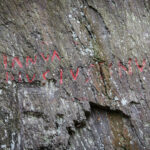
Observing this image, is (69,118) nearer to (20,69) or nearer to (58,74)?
(58,74)

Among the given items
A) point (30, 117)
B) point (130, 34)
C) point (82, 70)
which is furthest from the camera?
point (130, 34)

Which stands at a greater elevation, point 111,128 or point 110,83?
point 110,83

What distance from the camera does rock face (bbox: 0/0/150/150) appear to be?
254cm

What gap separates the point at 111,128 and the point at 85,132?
335 millimetres

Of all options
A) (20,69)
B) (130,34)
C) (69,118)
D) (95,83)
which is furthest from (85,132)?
(130,34)

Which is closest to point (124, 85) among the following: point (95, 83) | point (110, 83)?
point (110, 83)

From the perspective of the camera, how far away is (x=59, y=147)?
8.33 feet

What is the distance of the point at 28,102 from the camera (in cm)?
257

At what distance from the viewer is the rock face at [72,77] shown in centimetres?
254

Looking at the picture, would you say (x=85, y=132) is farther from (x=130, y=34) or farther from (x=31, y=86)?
A: (x=130, y=34)

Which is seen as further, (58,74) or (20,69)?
(58,74)

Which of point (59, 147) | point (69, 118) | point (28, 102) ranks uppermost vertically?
point (28, 102)

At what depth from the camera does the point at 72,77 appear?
9.50 ft

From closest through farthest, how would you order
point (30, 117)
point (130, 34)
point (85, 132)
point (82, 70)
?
1. point (30, 117)
2. point (85, 132)
3. point (82, 70)
4. point (130, 34)
